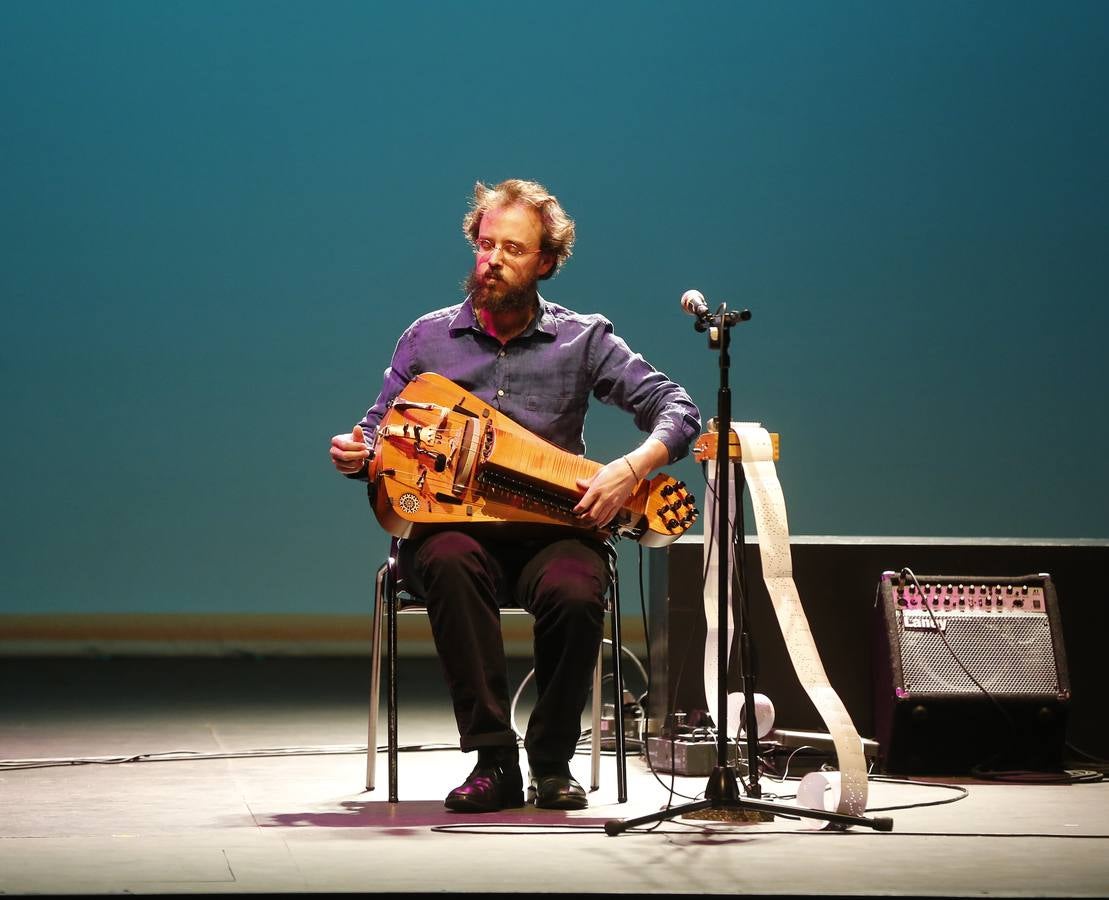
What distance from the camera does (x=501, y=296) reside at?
302 cm

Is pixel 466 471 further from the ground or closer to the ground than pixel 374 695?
further from the ground

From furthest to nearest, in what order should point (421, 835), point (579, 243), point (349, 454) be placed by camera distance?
point (579, 243) → point (349, 454) → point (421, 835)

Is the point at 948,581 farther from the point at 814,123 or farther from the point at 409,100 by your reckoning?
the point at 409,100

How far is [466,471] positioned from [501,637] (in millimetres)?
315

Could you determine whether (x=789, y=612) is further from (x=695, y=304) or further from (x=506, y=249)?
(x=506, y=249)

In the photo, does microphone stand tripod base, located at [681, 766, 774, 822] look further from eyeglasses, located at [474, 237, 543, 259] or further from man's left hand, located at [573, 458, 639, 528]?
eyeglasses, located at [474, 237, 543, 259]

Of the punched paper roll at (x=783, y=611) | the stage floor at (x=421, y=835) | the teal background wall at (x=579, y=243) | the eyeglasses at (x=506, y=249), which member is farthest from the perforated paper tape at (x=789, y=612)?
the teal background wall at (x=579, y=243)

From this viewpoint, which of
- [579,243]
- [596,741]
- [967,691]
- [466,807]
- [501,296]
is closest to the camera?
[466,807]

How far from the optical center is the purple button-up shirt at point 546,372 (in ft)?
9.85

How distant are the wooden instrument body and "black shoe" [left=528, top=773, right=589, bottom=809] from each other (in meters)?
0.47

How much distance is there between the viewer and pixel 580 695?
2748mm

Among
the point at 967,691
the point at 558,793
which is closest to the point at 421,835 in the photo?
the point at 558,793

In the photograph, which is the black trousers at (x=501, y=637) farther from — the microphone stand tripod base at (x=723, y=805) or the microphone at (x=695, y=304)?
the microphone at (x=695, y=304)

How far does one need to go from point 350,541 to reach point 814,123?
2.55 metres
